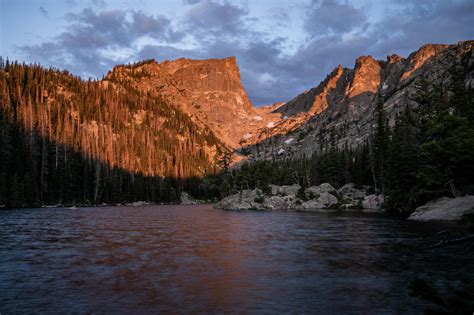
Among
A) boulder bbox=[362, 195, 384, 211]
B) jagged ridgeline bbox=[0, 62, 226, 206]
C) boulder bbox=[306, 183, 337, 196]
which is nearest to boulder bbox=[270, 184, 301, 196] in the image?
boulder bbox=[306, 183, 337, 196]

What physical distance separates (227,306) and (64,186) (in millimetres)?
109716

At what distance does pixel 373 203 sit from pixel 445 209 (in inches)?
1381

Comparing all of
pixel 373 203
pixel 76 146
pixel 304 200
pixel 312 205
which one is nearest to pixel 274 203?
pixel 304 200

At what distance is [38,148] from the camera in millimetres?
117188

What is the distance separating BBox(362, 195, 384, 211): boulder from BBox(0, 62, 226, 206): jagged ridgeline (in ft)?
263

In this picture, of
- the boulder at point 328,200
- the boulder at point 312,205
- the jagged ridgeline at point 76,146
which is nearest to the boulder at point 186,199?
the jagged ridgeline at point 76,146

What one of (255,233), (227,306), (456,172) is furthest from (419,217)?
(227,306)

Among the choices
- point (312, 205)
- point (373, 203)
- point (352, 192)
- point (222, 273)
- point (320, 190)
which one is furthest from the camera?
point (352, 192)

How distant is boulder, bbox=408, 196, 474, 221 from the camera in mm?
41781

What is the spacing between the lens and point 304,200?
90.0m

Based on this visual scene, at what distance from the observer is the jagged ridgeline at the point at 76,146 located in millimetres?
105938

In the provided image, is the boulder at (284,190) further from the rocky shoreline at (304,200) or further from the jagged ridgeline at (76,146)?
the jagged ridgeline at (76,146)

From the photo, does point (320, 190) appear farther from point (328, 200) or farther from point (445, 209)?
point (445, 209)

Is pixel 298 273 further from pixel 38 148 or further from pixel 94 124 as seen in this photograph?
pixel 94 124
